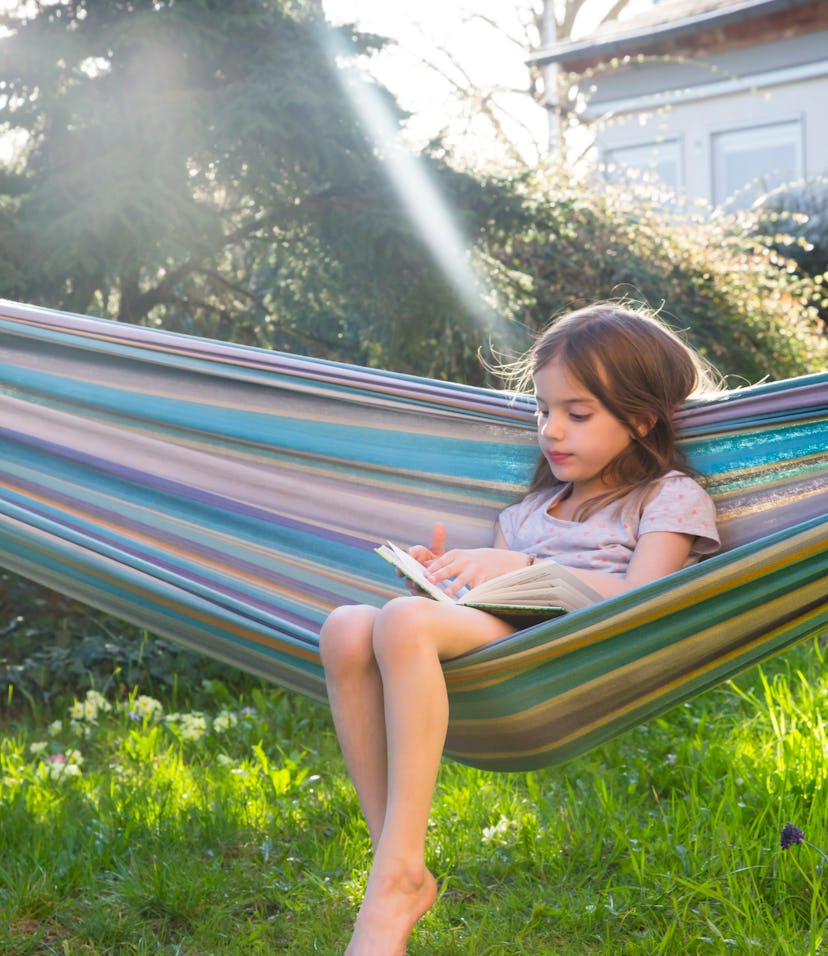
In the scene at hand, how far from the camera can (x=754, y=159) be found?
902 centimetres

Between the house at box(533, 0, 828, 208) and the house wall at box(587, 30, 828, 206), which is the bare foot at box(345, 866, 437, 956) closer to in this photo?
the house at box(533, 0, 828, 208)

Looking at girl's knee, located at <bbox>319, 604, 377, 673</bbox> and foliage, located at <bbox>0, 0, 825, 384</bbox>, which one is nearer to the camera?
A: girl's knee, located at <bbox>319, 604, 377, 673</bbox>

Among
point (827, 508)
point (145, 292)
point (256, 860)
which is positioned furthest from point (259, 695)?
point (827, 508)

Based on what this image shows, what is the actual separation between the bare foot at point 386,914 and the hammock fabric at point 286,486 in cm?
23

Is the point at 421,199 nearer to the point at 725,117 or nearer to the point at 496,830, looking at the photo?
the point at 496,830

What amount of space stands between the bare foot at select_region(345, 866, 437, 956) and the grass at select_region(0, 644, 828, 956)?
1.27ft

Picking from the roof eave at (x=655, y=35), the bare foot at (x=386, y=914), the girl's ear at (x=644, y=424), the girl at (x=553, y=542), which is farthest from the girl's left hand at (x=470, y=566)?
the roof eave at (x=655, y=35)

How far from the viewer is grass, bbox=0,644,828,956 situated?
72.4 inches

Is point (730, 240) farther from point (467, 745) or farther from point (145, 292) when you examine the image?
point (467, 745)

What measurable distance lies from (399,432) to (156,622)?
57 centimetres

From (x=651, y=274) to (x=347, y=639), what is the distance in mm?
3271

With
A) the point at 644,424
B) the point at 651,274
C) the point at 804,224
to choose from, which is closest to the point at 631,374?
the point at 644,424

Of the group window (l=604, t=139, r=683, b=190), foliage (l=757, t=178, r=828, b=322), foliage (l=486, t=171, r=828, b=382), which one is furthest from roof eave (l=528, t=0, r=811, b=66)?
foliage (l=486, t=171, r=828, b=382)

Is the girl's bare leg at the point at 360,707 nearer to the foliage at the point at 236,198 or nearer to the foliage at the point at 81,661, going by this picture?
the foliage at the point at 81,661
